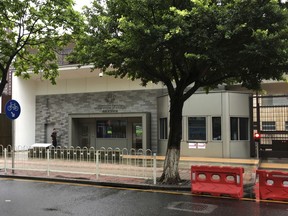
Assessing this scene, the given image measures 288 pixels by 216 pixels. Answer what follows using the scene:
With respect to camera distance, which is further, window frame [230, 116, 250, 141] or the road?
window frame [230, 116, 250, 141]

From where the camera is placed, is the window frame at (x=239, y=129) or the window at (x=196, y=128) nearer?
the window frame at (x=239, y=129)

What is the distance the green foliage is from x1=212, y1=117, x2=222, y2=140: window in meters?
9.14

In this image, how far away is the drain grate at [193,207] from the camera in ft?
26.2

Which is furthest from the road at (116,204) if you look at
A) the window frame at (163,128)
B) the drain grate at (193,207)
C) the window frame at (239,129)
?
the window frame at (163,128)

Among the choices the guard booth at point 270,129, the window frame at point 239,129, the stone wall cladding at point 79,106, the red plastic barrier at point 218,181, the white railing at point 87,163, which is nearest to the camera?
the red plastic barrier at point 218,181

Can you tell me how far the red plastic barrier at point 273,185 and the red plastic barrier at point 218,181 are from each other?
1.73 ft

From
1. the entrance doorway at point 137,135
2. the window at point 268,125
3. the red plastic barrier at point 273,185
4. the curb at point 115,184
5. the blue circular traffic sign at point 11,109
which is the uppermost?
the blue circular traffic sign at point 11,109

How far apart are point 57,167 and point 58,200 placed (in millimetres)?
5401

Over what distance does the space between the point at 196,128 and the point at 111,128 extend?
6.83 m

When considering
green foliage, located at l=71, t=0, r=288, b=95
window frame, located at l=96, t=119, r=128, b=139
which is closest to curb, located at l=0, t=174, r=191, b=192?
green foliage, located at l=71, t=0, r=288, b=95

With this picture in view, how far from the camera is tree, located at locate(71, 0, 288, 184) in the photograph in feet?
29.3

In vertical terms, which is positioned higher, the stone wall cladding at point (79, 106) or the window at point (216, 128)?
the stone wall cladding at point (79, 106)

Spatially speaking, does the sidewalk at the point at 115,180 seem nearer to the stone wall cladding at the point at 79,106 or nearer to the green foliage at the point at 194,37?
the green foliage at the point at 194,37

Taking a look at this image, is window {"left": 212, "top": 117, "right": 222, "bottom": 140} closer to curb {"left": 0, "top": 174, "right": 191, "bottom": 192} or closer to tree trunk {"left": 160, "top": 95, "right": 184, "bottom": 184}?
tree trunk {"left": 160, "top": 95, "right": 184, "bottom": 184}
